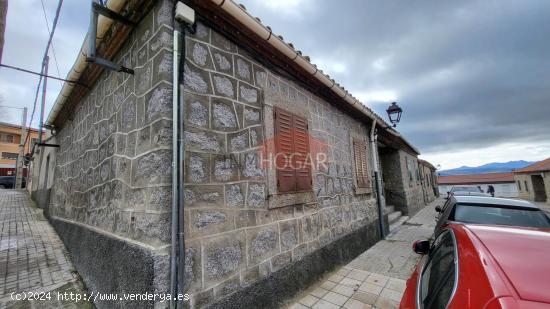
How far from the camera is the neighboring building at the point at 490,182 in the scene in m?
38.4

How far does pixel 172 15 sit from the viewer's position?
89.4 inches

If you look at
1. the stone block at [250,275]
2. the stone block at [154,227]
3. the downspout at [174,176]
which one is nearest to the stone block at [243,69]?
the downspout at [174,176]

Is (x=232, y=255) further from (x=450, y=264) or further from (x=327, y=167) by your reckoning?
(x=327, y=167)

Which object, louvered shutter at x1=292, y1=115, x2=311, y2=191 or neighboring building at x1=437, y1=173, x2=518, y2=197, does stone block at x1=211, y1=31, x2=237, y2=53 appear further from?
neighboring building at x1=437, y1=173, x2=518, y2=197

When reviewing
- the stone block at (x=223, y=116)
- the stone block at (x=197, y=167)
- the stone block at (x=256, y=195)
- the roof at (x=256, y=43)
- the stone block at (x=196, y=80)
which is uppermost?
the roof at (x=256, y=43)

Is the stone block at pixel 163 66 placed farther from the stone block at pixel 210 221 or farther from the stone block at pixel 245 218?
the stone block at pixel 245 218

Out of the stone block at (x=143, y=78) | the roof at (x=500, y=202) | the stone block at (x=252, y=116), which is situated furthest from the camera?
the roof at (x=500, y=202)

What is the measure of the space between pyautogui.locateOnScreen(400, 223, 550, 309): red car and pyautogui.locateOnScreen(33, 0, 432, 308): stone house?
1.60 meters

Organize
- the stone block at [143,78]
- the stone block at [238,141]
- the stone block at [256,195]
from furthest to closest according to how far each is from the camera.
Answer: the stone block at [256,195], the stone block at [238,141], the stone block at [143,78]

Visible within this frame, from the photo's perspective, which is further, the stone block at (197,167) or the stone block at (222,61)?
the stone block at (222,61)

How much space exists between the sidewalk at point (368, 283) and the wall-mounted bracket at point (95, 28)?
3.53m

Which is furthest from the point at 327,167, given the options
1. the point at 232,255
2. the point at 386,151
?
the point at 386,151

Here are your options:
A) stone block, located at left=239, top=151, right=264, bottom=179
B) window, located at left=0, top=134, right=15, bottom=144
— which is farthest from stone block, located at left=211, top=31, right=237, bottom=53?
window, located at left=0, top=134, right=15, bottom=144

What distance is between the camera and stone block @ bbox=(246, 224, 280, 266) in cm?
259
